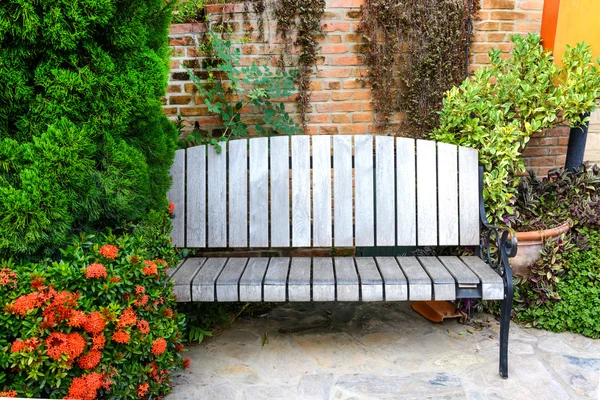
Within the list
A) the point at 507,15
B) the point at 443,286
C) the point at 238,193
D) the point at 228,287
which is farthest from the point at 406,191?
the point at 507,15

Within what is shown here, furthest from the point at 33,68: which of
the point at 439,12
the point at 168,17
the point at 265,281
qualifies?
the point at 439,12

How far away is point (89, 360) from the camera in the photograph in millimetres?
2000

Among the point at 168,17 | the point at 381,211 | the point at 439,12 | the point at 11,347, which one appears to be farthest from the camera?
the point at 439,12

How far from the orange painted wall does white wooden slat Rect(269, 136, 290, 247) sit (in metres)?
2.05

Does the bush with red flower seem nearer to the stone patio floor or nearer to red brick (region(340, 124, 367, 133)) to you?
the stone patio floor

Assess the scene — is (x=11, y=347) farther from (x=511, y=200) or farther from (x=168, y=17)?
(x=511, y=200)

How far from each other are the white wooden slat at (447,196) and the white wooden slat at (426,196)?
4cm

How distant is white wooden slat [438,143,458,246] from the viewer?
10.6ft

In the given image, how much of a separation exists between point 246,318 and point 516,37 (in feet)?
8.95

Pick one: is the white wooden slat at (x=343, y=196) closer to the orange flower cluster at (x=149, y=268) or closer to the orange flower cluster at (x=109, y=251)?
the orange flower cluster at (x=149, y=268)

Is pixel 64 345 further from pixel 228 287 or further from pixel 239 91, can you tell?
pixel 239 91

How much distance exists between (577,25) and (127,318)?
3471 mm

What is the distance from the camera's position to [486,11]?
3756 mm

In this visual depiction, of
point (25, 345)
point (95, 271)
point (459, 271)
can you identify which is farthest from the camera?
point (459, 271)
